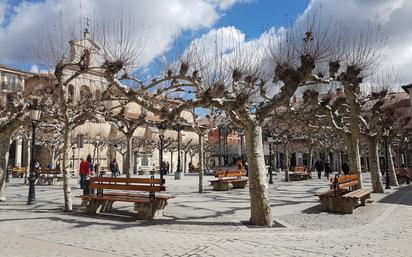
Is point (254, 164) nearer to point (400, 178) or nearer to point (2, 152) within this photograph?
point (2, 152)

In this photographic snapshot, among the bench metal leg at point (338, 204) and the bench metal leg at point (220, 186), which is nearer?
the bench metal leg at point (338, 204)

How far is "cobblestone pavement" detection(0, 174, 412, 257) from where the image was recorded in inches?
248

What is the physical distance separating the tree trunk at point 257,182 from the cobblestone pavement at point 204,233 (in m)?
0.42

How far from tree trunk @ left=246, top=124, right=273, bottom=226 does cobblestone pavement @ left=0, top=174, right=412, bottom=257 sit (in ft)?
1.37

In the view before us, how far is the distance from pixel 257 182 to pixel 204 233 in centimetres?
198

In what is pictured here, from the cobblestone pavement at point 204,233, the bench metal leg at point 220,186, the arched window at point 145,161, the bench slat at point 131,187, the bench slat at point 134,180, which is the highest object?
the arched window at point 145,161

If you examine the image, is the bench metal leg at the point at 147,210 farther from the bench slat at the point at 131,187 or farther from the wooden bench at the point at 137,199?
the bench slat at the point at 131,187

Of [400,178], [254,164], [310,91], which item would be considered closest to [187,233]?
[254,164]

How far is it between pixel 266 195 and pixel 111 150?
46.8 metres

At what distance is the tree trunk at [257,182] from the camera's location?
28.7 ft

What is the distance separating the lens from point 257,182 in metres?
8.94

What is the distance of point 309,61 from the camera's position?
30.2 ft

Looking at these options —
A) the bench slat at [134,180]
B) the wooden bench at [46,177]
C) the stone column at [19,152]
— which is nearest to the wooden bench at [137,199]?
the bench slat at [134,180]

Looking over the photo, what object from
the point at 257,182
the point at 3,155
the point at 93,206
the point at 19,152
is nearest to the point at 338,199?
the point at 257,182
